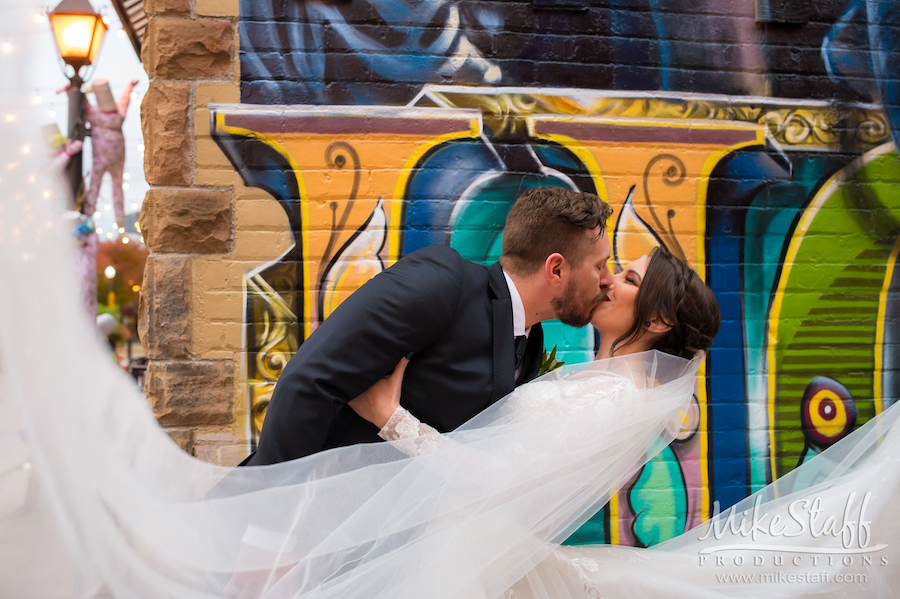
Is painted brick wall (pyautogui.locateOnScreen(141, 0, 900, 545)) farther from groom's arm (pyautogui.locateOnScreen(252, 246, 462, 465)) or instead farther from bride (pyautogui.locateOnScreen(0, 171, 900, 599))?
groom's arm (pyautogui.locateOnScreen(252, 246, 462, 465))

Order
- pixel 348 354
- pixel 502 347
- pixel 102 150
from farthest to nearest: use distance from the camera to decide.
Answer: pixel 102 150 → pixel 502 347 → pixel 348 354

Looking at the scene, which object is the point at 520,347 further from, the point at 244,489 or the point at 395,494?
the point at 244,489

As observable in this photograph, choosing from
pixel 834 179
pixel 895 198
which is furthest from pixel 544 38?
pixel 895 198

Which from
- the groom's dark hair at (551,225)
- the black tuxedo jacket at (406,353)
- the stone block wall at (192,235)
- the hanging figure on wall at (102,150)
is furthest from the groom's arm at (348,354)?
the hanging figure on wall at (102,150)

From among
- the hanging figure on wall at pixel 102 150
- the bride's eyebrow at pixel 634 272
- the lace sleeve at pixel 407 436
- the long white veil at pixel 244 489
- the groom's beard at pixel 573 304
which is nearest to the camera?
the long white veil at pixel 244 489

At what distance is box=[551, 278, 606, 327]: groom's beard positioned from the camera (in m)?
2.20

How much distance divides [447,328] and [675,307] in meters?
0.90

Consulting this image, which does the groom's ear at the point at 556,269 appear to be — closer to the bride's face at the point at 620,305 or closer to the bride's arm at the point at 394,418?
the bride's face at the point at 620,305

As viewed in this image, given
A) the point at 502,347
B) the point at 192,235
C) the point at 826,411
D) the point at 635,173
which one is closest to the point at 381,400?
the point at 502,347

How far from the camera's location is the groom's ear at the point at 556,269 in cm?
213

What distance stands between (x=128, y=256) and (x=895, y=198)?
99.9 ft

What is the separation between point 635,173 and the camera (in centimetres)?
333

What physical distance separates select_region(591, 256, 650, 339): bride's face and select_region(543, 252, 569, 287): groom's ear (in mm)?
341

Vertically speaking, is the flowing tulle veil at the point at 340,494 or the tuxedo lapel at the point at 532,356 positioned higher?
the tuxedo lapel at the point at 532,356
